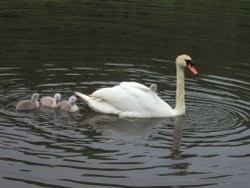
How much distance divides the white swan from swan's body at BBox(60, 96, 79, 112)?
1.15 ft

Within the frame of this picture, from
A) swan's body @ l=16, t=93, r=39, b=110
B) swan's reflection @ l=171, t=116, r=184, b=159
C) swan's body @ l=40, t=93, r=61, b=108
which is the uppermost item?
swan's body @ l=40, t=93, r=61, b=108

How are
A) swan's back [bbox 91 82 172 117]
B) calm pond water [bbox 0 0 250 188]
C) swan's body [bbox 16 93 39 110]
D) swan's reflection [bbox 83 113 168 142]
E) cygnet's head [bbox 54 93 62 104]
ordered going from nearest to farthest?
1. calm pond water [bbox 0 0 250 188]
2. swan's reflection [bbox 83 113 168 142]
3. swan's body [bbox 16 93 39 110]
4. swan's back [bbox 91 82 172 117]
5. cygnet's head [bbox 54 93 62 104]

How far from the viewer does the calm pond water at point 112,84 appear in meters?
10.2

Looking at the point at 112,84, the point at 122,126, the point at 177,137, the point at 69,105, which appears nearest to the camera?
the point at 177,137

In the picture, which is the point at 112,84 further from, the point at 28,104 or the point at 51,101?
the point at 28,104

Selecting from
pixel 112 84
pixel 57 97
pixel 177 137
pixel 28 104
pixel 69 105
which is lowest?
pixel 177 137

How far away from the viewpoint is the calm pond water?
10.2m

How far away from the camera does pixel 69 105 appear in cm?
1344

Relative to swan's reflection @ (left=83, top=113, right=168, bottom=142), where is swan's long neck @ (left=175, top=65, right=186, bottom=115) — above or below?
above

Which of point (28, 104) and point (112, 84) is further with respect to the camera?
point (112, 84)

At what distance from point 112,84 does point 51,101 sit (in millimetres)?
2812

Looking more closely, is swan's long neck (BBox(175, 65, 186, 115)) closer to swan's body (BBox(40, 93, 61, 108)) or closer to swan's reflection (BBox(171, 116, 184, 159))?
swan's reflection (BBox(171, 116, 184, 159))

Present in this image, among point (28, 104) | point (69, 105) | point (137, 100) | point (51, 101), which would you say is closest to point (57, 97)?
point (51, 101)

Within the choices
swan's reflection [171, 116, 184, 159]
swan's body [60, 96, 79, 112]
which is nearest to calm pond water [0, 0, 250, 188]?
swan's reflection [171, 116, 184, 159]
